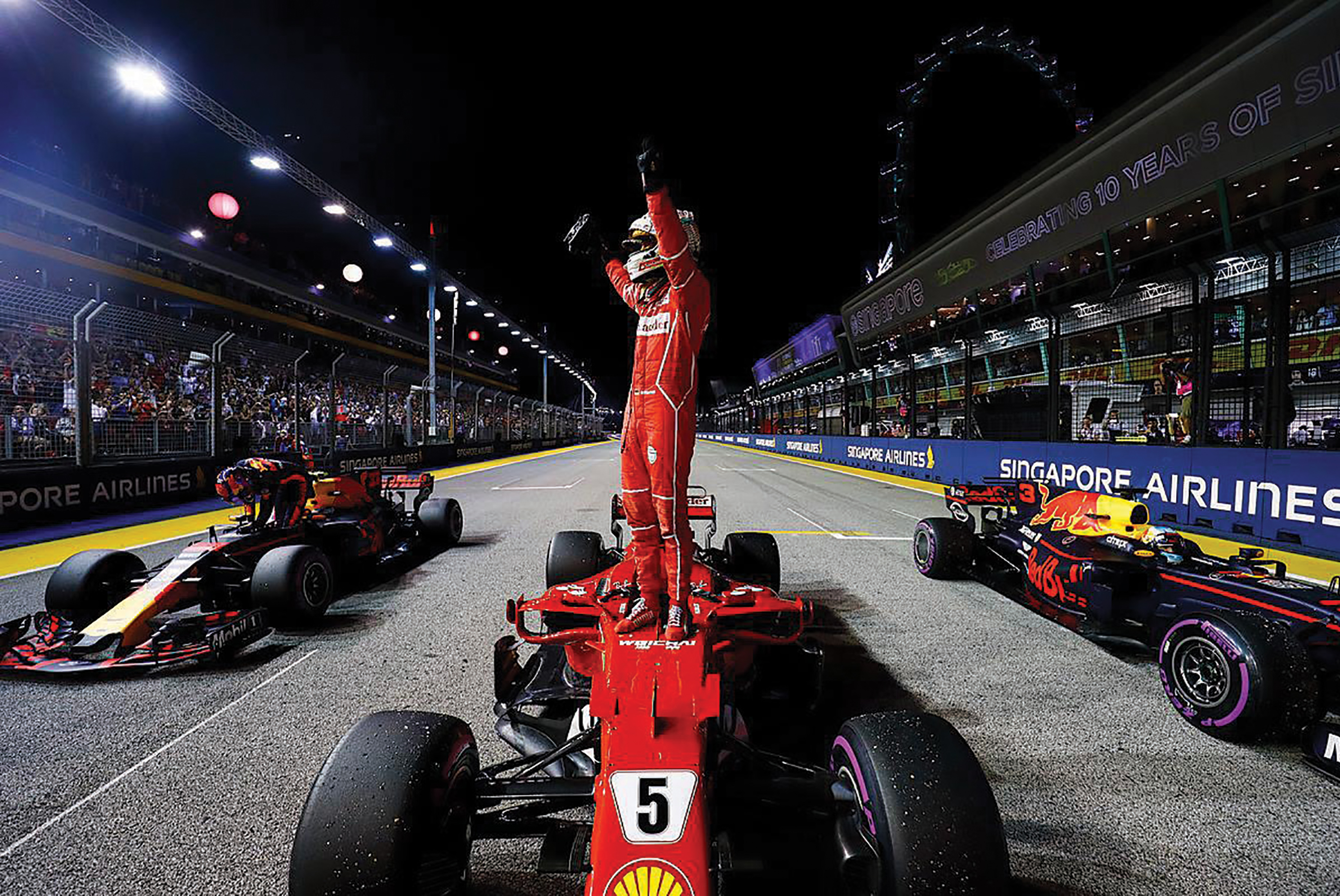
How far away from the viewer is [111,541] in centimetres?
673

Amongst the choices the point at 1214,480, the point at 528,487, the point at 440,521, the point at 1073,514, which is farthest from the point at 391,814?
the point at 528,487

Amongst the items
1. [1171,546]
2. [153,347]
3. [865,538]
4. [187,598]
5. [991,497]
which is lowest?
[865,538]

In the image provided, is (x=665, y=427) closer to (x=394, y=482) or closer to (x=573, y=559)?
(x=573, y=559)

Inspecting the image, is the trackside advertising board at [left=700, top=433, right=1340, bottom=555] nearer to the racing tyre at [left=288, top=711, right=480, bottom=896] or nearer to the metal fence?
the racing tyre at [left=288, top=711, right=480, bottom=896]

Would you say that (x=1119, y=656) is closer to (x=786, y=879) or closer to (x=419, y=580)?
(x=786, y=879)

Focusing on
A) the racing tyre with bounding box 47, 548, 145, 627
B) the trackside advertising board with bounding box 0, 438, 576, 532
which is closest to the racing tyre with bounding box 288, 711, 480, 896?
the racing tyre with bounding box 47, 548, 145, 627

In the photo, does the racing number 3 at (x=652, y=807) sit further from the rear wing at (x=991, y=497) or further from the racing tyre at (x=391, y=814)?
the rear wing at (x=991, y=497)

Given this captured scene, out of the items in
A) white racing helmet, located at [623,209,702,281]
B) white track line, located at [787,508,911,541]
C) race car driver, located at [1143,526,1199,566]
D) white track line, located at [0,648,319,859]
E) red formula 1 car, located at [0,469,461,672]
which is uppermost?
white racing helmet, located at [623,209,702,281]

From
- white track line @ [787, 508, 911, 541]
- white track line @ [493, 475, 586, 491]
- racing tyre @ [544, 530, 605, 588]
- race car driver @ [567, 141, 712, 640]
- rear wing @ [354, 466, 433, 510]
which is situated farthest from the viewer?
white track line @ [493, 475, 586, 491]

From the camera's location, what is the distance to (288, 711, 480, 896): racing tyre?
1.40 meters

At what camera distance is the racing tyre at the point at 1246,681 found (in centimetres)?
247

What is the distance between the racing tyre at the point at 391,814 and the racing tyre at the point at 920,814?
3.40 feet

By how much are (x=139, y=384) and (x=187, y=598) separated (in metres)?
8.37

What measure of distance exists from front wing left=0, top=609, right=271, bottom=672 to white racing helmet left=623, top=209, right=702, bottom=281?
9.85 ft
